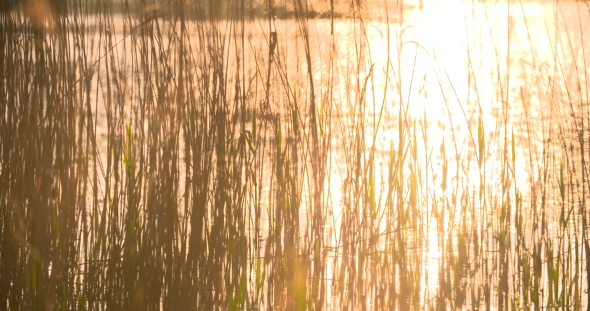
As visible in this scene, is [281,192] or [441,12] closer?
[281,192]

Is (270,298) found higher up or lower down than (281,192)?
lower down

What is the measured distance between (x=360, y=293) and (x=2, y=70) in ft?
3.18

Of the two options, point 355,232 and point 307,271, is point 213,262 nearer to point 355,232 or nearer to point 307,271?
point 307,271

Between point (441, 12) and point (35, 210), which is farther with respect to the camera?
point (441, 12)

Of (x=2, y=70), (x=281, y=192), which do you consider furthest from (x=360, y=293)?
(x=2, y=70)

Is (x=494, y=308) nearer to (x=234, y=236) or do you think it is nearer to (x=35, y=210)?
(x=234, y=236)

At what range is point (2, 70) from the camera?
1.69 meters

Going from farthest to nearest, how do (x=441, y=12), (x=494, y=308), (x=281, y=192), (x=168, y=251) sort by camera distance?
(x=441, y=12)
(x=494, y=308)
(x=281, y=192)
(x=168, y=251)

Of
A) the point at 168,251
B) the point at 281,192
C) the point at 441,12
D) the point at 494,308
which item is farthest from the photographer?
the point at 441,12

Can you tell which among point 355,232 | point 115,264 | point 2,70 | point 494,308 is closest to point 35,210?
point 115,264

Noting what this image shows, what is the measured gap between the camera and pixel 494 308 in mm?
Result: 1944

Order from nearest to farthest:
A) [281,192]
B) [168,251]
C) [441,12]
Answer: [168,251], [281,192], [441,12]

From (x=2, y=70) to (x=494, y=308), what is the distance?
1345 mm

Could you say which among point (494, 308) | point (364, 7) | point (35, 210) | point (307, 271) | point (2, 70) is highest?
point (364, 7)
